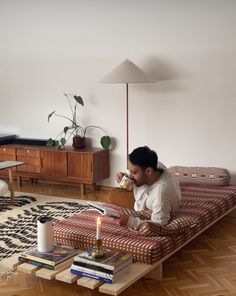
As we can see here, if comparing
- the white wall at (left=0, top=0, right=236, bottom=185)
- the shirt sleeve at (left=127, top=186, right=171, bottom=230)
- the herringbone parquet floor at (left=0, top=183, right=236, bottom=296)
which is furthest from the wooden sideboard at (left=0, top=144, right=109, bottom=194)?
Result: the shirt sleeve at (left=127, top=186, right=171, bottom=230)

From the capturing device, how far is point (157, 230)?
124 inches

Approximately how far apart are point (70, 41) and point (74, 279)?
365 cm

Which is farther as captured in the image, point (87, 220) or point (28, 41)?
point (28, 41)

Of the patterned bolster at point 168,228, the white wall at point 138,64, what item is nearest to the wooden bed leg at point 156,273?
the patterned bolster at point 168,228

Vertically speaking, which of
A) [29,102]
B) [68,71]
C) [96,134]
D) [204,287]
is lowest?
[204,287]

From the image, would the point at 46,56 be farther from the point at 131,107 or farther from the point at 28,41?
the point at 131,107

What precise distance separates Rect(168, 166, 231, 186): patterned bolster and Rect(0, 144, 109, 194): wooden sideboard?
1.02 meters

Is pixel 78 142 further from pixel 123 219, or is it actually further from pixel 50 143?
pixel 123 219

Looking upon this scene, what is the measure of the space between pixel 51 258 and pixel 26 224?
1444 mm

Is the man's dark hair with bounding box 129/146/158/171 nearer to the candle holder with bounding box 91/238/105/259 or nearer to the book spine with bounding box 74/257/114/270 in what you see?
the candle holder with bounding box 91/238/105/259

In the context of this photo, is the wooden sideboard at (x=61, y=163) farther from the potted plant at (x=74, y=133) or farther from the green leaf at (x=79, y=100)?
the green leaf at (x=79, y=100)

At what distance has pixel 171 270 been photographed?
3240mm

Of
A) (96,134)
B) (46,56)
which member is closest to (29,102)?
(46,56)

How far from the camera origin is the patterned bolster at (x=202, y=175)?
4574 mm
